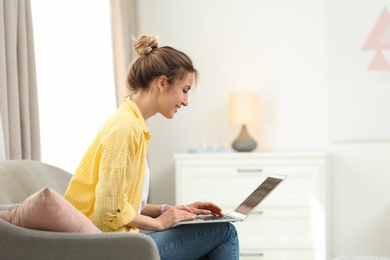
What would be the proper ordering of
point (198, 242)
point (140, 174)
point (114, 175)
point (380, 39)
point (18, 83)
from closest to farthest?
point (114, 175), point (140, 174), point (198, 242), point (18, 83), point (380, 39)

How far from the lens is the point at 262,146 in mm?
5398

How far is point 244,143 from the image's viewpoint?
16.8ft

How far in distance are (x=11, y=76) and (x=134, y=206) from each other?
1.23 metres

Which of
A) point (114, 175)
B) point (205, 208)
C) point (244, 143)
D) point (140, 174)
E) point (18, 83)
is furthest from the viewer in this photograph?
point (244, 143)

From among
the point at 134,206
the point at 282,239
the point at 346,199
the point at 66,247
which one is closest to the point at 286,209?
the point at 282,239

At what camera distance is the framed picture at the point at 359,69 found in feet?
17.3

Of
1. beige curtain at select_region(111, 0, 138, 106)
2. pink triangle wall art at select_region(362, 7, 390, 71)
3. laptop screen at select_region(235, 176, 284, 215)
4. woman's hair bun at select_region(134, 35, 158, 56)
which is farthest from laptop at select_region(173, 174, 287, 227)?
pink triangle wall art at select_region(362, 7, 390, 71)

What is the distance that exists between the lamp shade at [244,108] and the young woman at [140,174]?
2.43m

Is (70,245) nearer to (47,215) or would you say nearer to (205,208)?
(47,215)

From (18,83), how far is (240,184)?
1943 mm

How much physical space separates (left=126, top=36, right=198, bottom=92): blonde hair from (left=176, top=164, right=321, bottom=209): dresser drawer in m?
2.35

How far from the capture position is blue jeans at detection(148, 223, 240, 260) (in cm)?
246

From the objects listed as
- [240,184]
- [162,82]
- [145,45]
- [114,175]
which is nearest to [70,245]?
[114,175]

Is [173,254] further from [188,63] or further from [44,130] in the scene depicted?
[44,130]
